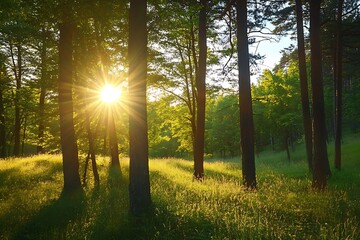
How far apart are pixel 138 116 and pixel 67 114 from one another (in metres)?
4.54

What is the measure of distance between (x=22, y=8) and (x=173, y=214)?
7.35m

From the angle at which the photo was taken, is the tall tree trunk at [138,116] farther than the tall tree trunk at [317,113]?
No

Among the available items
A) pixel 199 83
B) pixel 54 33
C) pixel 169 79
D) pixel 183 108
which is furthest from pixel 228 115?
pixel 54 33

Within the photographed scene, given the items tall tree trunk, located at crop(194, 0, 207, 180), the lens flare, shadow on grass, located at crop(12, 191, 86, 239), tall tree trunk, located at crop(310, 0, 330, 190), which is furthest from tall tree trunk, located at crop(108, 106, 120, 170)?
tall tree trunk, located at crop(310, 0, 330, 190)

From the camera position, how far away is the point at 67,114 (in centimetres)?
1080

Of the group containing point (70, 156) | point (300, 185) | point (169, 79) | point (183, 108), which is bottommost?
point (300, 185)

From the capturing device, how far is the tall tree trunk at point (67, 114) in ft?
34.5

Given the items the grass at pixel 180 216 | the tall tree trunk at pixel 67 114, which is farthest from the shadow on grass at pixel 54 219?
the tall tree trunk at pixel 67 114

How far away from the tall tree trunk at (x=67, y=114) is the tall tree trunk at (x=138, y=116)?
160 inches

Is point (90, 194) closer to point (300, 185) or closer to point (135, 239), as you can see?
point (135, 239)

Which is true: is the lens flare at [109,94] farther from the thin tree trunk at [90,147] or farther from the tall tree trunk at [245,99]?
the tall tree trunk at [245,99]

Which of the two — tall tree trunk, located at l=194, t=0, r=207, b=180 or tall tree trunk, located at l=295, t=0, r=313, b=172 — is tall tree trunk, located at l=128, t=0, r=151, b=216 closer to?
tall tree trunk, located at l=194, t=0, r=207, b=180

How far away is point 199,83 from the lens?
1432 centimetres

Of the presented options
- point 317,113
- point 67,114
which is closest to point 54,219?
point 67,114
